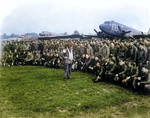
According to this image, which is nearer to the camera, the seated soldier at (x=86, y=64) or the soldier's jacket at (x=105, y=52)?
the soldier's jacket at (x=105, y=52)

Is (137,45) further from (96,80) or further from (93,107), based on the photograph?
(93,107)

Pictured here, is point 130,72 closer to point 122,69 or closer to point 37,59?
point 122,69

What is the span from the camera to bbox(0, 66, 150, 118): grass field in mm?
4098

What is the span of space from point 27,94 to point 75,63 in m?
4.89

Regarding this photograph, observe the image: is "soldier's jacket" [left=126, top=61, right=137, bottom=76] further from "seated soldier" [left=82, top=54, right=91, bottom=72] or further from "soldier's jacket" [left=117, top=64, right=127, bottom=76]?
"seated soldier" [left=82, top=54, right=91, bottom=72]

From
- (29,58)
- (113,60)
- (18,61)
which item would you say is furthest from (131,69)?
(18,61)

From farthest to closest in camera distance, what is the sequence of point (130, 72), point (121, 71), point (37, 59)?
point (37, 59), point (121, 71), point (130, 72)

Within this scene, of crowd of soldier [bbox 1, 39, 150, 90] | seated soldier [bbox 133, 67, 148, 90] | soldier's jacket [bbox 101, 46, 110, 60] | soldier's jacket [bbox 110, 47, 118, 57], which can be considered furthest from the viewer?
soldier's jacket [bbox 101, 46, 110, 60]

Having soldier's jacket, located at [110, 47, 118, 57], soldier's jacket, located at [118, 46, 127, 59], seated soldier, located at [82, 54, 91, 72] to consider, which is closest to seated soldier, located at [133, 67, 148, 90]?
soldier's jacket, located at [118, 46, 127, 59]

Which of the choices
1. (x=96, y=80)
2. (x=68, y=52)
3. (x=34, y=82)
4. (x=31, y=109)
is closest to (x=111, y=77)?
(x=96, y=80)

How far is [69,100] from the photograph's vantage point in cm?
498

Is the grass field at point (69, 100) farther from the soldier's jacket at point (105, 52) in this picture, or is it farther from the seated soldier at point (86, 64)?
the seated soldier at point (86, 64)

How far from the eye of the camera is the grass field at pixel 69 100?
4.10m

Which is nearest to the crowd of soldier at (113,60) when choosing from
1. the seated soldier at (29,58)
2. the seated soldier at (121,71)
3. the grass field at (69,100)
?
the seated soldier at (121,71)
